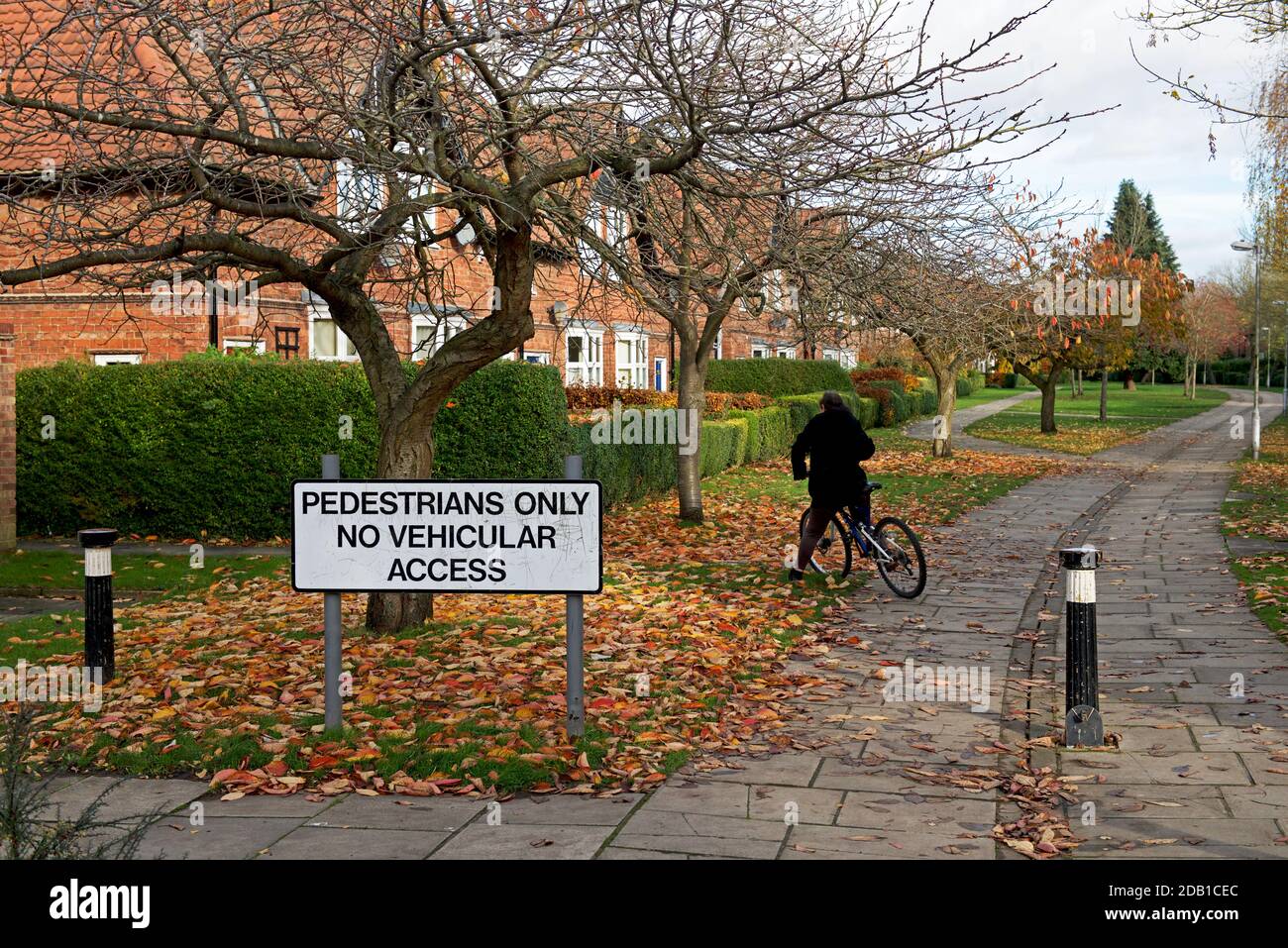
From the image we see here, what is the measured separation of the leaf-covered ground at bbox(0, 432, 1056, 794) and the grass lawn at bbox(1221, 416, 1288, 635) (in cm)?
377

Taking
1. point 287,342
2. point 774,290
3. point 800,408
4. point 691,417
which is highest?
point 774,290

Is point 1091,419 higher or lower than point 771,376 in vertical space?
lower

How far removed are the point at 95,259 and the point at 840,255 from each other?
5397 mm

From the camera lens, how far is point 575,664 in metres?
6.90

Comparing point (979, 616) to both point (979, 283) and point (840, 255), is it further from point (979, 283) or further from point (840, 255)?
point (979, 283)

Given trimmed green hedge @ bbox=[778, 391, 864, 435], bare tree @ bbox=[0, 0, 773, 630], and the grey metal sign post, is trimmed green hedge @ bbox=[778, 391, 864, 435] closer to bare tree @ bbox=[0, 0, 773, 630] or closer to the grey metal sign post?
bare tree @ bbox=[0, 0, 773, 630]

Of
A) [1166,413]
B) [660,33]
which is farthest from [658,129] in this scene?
[1166,413]

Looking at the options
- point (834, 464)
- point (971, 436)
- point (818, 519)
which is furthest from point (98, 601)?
point (971, 436)

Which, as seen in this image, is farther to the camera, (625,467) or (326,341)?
(326,341)

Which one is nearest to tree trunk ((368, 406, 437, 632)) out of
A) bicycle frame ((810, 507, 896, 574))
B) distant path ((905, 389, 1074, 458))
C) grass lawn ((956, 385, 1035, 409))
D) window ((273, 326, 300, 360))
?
bicycle frame ((810, 507, 896, 574))

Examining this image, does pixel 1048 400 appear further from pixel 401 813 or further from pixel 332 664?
pixel 401 813

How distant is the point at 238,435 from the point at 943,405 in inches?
710

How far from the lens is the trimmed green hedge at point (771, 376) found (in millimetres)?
41875
